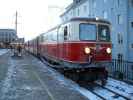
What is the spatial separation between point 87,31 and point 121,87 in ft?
9.49

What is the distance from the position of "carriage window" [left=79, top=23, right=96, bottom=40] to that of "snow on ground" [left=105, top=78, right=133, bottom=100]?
2.21m

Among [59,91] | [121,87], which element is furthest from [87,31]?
[59,91]

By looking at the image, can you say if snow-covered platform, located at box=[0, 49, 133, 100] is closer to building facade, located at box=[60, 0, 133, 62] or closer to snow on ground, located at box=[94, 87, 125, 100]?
snow on ground, located at box=[94, 87, 125, 100]

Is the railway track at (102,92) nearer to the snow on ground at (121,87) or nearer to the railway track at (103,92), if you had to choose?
the railway track at (103,92)

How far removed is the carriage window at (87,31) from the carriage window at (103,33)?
0.30m

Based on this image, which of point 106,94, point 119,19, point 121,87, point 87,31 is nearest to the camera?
point 106,94

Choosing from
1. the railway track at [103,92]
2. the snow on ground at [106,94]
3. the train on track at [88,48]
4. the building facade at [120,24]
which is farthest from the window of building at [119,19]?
the snow on ground at [106,94]

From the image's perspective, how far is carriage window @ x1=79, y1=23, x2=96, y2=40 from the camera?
14.0 m

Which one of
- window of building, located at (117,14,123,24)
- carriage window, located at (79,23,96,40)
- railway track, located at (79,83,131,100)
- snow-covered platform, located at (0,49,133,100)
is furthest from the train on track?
window of building, located at (117,14,123,24)

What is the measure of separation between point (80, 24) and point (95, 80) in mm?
2661

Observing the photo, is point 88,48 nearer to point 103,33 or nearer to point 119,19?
point 103,33

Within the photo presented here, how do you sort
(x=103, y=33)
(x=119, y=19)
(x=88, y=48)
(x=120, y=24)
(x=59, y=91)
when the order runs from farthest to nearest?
(x=119, y=19)
(x=120, y=24)
(x=103, y=33)
(x=88, y=48)
(x=59, y=91)

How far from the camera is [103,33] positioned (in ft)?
47.6

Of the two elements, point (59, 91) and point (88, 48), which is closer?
point (59, 91)
